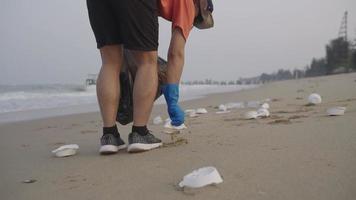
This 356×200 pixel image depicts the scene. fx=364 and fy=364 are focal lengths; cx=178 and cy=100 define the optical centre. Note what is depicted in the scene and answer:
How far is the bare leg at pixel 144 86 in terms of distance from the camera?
248 cm

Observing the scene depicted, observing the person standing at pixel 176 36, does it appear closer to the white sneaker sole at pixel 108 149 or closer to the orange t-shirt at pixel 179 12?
the orange t-shirt at pixel 179 12

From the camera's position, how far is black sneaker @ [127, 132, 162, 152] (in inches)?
94.1

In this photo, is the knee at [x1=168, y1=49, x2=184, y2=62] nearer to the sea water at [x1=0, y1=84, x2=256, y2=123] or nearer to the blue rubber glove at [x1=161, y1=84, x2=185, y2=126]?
the blue rubber glove at [x1=161, y1=84, x2=185, y2=126]

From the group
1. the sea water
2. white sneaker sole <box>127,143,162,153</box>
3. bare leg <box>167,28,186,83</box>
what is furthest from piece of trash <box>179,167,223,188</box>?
the sea water

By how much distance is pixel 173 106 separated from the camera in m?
2.53

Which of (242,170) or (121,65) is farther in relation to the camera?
(121,65)

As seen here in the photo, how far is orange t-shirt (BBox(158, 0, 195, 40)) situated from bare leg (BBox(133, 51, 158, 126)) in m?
0.32

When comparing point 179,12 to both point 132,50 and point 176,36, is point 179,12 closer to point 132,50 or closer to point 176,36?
point 176,36

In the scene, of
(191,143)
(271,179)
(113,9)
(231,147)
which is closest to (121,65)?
(113,9)

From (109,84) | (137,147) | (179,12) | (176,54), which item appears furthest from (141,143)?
(179,12)

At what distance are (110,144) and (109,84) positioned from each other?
41cm

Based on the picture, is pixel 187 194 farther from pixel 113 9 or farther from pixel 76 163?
pixel 113 9

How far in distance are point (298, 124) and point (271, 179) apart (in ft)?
5.48

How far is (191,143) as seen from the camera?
261 centimetres
